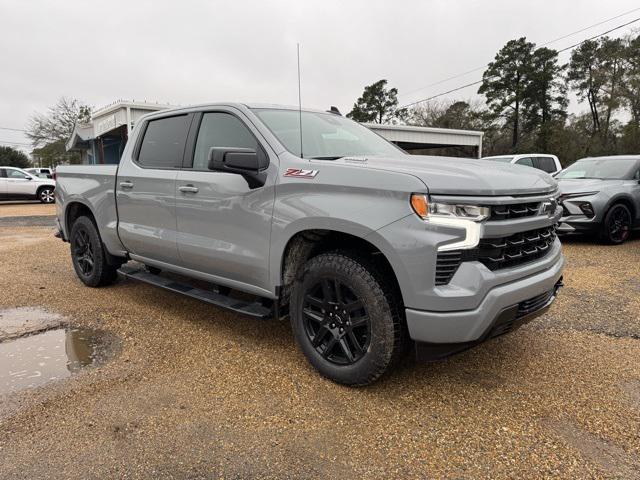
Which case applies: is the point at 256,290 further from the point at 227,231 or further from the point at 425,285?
the point at 425,285

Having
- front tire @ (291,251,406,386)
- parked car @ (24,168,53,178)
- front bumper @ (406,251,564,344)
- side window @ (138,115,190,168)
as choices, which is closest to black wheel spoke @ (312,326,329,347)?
front tire @ (291,251,406,386)

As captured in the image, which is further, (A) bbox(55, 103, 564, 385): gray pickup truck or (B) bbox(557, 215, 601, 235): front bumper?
(B) bbox(557, 215, 601, 235): front bumper

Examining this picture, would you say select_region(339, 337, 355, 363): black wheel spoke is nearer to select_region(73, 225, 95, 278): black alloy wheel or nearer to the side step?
the side step

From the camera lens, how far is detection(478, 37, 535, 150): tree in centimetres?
4219

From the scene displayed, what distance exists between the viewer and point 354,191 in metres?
2.82

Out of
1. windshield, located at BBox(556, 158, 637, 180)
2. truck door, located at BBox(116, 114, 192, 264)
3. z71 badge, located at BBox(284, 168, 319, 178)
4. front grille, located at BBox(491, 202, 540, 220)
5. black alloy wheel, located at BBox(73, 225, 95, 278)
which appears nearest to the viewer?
front grille, located at BBox(491, 202, 540, 220)

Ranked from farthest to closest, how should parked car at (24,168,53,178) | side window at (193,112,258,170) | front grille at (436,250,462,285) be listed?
parked car at (24,168,53,178)
side window at (193,112,258,170)
front grille at (436,250,462,285)

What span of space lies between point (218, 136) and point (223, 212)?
0.70m

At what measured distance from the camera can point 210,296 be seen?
380cm

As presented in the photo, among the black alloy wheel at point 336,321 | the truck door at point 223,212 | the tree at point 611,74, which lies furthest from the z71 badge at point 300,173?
the tree at point 611,74

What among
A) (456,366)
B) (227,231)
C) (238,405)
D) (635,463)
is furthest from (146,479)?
(635,463)

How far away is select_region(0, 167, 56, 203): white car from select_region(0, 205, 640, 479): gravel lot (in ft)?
61.1

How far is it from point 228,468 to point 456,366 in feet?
5.97

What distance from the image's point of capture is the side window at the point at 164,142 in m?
4.15
